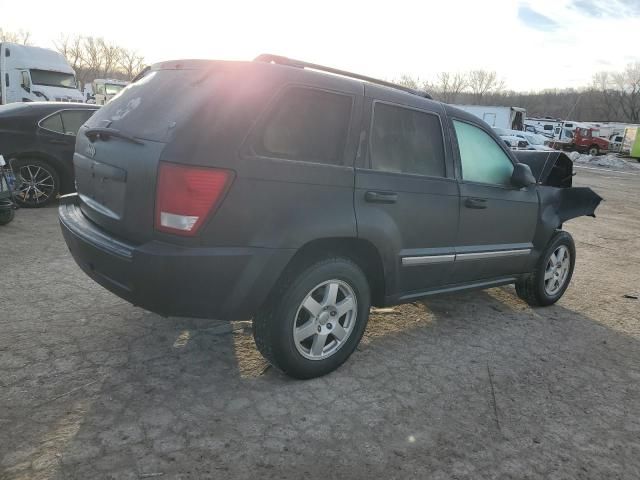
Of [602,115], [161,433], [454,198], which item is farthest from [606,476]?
[602,115]

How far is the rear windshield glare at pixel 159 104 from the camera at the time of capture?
2605mm

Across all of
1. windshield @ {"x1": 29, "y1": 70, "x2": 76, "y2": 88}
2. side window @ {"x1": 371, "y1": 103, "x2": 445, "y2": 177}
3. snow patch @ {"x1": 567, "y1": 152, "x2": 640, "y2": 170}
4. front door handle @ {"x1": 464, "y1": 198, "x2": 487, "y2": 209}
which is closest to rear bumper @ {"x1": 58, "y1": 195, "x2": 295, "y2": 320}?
side window @ {"x1": 371, "y1": 103, "x2": 445, "y2": 177}

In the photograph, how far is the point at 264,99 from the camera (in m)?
2.62

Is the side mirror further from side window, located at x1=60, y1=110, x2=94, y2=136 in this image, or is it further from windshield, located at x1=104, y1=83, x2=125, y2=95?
windshield, located at x1=104, y1=83, x2=125, y2=95

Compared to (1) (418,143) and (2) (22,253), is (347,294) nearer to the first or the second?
(1) (418,143)

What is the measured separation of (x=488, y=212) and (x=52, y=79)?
20289 millimetres

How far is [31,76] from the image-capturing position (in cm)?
1853

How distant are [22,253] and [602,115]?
10317cm

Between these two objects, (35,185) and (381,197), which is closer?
(381,197)

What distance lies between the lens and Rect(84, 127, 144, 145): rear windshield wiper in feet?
8.81

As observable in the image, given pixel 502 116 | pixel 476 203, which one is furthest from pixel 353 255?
pixel 502 116

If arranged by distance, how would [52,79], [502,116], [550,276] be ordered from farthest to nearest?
[502,116] < [52,79] < [550,276]

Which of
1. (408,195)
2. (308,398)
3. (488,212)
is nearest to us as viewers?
(308,398)

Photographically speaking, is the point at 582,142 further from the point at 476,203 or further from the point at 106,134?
the point at 106,134
